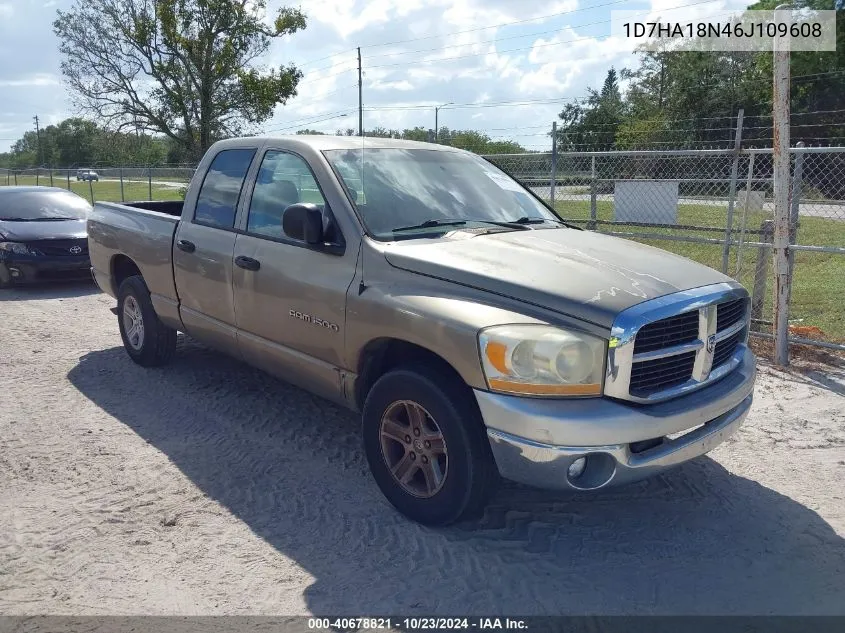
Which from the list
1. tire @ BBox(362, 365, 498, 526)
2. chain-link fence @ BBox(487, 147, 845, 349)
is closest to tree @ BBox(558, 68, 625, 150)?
chain-link fence @ BBox(487, 147, 845, 349)

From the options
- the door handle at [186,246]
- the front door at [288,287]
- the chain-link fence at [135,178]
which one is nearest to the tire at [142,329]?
the door handle at [186,246]

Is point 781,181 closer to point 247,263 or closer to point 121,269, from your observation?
point 247,263

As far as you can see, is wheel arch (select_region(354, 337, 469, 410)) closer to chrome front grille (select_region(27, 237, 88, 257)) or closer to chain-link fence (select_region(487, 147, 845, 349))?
chain-link fence (select_region(487, 147, 845, 349))

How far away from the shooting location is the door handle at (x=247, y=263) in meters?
4.64

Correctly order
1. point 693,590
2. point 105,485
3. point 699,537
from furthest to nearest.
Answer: point 105,485
point 699,537
point 693,590

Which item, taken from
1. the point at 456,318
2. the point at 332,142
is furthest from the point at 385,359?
the point at 332,142

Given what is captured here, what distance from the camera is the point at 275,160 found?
4840 mm

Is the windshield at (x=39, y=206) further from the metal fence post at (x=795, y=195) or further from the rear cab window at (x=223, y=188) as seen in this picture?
the metal fence post at (x=795, y=195)

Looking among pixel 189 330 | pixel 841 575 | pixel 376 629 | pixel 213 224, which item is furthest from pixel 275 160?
pixel 841 575

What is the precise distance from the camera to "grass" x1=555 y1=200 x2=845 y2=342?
8430 mm

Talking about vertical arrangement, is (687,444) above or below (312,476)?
above

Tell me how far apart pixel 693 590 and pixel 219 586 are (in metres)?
2.07

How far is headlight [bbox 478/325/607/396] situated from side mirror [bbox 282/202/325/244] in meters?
1.34

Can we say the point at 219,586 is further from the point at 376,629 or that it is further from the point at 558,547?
the point at 558,547
